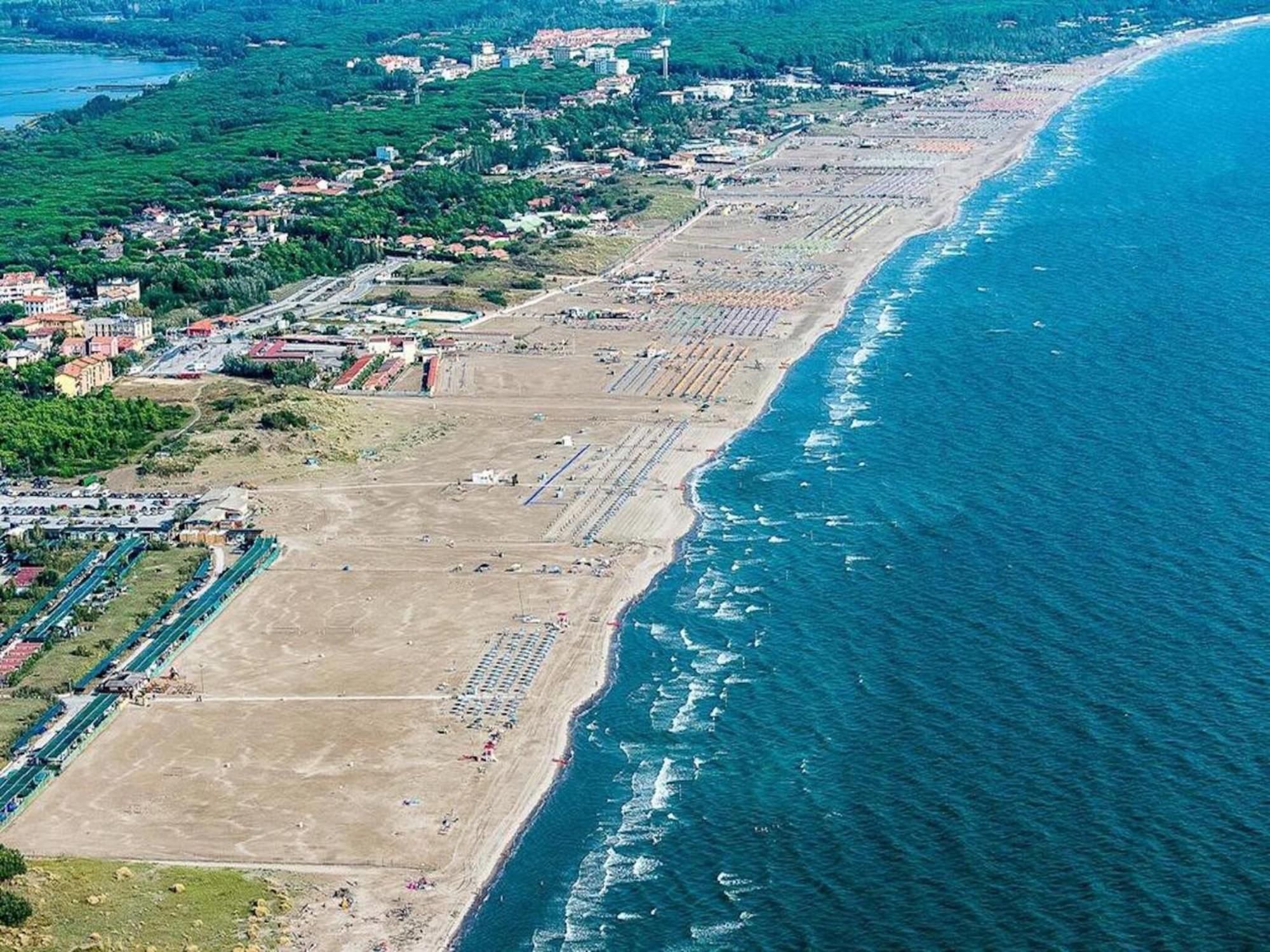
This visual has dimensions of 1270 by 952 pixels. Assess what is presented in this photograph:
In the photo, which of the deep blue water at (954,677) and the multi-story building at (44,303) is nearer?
the deep blue water at (954,677)

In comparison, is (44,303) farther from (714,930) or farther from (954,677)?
(714,930)

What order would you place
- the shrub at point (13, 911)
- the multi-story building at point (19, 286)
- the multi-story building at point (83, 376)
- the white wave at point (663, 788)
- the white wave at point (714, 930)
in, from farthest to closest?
the multi-story building at point (19, 286), the multi-story building at point (83, 376), the white wave at point (663, 788), the white wave at point (714, 930), the shrub at point (13, 911)

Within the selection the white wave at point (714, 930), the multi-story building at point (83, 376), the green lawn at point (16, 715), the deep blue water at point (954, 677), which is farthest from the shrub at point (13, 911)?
the multi-story building at point (83, 376)

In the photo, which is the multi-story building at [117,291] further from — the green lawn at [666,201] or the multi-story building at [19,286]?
the green lawn at [666,201]

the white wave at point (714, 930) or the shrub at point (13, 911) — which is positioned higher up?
the shrub at point (13, 911)

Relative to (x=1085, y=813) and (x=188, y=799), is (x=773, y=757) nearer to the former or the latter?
(x=1085, y=813)

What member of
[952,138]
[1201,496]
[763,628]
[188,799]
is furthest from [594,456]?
[952,138]
